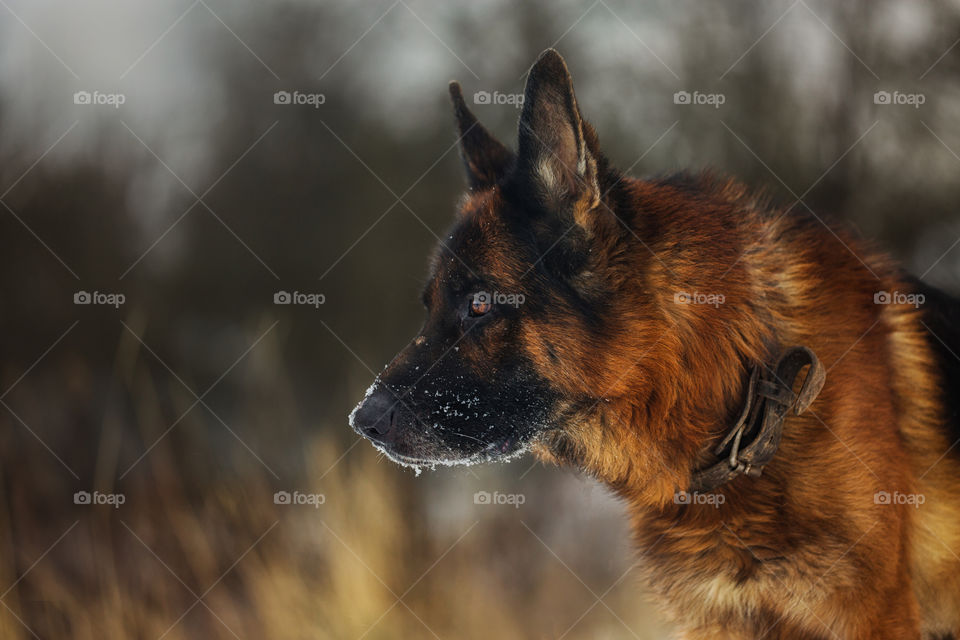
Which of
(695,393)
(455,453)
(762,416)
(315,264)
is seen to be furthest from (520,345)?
(315,264)

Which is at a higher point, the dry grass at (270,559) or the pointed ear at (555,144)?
the pointed ear at (555,144)

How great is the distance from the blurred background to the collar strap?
2.18 ft

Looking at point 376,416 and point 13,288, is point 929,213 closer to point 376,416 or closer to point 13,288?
point 376,416

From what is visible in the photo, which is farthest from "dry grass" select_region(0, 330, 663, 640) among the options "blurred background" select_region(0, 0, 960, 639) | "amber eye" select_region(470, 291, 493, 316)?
"amber eye" select_region(470, 291, 493, 316)

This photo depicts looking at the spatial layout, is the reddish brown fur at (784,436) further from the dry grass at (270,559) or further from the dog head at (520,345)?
the dry grass at (270,559)

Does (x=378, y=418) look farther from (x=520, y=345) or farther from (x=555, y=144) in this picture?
(x=555, y=144)

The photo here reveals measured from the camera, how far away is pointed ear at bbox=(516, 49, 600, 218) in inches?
87.1

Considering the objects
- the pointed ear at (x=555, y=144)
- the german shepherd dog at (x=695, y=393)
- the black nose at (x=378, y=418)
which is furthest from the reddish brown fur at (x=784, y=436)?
the black nose at (x=378, y=418)

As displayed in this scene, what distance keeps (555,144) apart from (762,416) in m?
1.14

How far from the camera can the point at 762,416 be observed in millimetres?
2412

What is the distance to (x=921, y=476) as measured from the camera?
2.60 m

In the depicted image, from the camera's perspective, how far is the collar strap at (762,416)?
230cm

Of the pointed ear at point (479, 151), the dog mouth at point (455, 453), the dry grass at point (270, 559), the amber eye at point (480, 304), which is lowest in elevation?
the dry grass at point (270, 559)

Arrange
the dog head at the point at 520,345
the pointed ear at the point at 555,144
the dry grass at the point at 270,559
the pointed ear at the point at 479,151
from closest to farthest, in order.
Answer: the pointed ear at the point at 555,144
the dog head at the point at 520,345
the pointed ear at the point at 479,151
the dry grass at the point at 270,559
